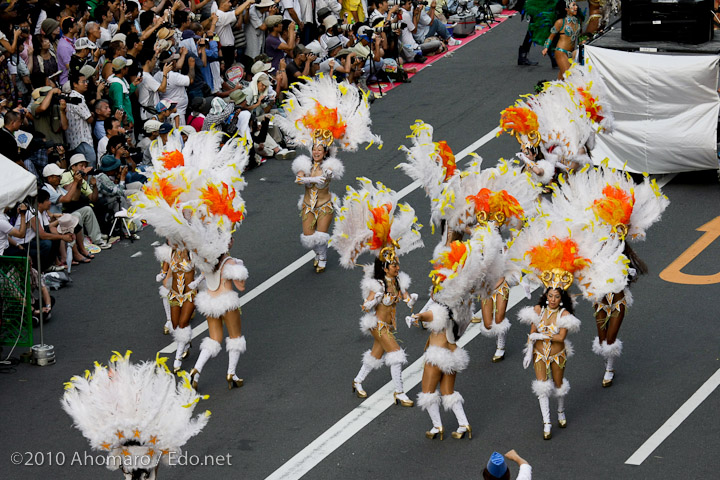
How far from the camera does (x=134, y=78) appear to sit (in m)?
17.6

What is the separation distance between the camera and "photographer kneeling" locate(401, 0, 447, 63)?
75.9 feet

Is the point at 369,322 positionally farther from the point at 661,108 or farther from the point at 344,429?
the point at 661,108

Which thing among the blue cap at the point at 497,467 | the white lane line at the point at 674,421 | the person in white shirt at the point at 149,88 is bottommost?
the white lane line at the point at 674,421

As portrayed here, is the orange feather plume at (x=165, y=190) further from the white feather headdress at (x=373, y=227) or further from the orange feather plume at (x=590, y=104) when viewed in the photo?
the orange feather plume at (x=590, y=104)

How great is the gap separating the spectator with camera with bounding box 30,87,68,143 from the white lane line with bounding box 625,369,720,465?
9075 millimetres

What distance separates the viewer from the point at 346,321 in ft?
45.6

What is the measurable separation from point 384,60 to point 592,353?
34.0 ft

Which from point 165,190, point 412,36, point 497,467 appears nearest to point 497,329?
point 165,190

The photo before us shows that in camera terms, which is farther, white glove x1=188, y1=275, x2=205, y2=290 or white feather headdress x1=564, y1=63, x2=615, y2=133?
white feather headdress x1=564, y1=63, x2=615, y2=133

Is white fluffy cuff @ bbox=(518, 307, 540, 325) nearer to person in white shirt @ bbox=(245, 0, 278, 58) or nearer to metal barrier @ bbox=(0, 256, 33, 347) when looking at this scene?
metal barrier @ bbox=(0, 256, 33, 347)

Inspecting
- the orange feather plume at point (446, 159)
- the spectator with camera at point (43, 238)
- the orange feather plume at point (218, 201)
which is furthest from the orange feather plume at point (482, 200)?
the spectator with camera at point (43, 238)

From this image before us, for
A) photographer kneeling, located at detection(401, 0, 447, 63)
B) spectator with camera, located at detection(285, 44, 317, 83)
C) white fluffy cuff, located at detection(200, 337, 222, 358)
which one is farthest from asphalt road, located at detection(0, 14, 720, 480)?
photographer kneeling, located at detection(401, 0, 447, 63)

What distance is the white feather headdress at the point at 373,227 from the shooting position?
11539mm

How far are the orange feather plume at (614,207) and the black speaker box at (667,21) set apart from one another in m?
6.50
